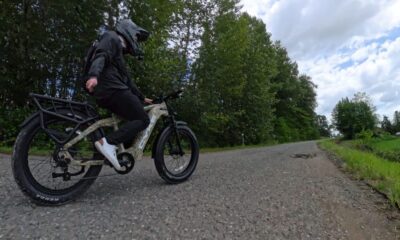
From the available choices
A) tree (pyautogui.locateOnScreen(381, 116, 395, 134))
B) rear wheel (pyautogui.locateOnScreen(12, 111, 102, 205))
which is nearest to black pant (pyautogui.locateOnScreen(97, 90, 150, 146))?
rear wheel (pyautogui.locateOnScreen(12, 111, 102, 205))

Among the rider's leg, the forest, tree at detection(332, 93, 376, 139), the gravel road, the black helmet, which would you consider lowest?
the gravel road

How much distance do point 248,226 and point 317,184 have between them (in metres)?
1.89

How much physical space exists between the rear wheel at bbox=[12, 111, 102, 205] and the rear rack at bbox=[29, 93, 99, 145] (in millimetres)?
41

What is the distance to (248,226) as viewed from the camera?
9.05 ft

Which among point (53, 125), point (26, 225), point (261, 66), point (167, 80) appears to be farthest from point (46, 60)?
point (261, 66)

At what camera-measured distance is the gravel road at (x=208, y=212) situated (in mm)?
2609

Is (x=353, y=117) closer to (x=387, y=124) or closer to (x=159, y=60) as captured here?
(x=387, y=124)

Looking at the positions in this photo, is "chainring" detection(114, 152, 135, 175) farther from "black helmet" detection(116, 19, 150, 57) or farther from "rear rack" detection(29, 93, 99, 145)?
"black helmet" detection(116, 19, 150, 57)

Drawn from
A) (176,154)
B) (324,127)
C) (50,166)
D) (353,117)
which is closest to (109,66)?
(50,166)

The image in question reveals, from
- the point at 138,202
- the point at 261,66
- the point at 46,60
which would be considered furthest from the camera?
the point at 261,66

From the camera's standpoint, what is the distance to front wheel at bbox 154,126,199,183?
14.1 ft

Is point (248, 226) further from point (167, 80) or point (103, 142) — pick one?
point (167, 80)

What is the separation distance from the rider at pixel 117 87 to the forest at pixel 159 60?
6.93 m

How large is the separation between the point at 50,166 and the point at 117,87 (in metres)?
1.02
